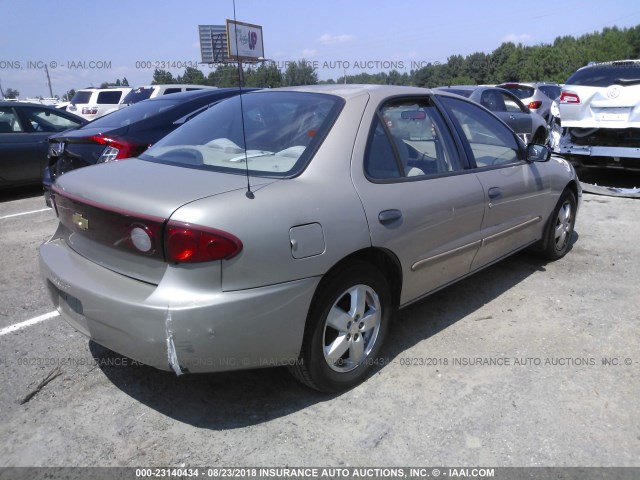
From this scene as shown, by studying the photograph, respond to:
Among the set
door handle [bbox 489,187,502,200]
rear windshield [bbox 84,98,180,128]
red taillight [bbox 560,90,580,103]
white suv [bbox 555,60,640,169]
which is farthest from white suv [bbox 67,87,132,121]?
door handle [bbox 489,187,502,200]

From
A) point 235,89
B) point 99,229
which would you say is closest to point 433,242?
point 99,229

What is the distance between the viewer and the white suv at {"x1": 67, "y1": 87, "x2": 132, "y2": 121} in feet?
55.7

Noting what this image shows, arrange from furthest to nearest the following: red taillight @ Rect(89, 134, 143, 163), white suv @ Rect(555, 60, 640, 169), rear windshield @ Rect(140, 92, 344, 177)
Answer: white suv @ Rect(555, 60, 640, 169) → red taillight @ Rect(89, 134, 143, 163) → rear windshield @ Rect(140, 92, 344, 177)

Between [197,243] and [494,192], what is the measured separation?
2.31 metres

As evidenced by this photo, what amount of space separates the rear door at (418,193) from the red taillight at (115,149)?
9.61ft

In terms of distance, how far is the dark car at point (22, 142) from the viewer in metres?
7.68

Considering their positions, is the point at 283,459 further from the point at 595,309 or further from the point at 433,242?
the point at 595,309

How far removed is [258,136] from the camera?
9.80 ft

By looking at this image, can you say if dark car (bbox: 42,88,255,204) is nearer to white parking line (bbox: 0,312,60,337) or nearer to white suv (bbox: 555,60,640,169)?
white parking line (bbox: 0,312,60,337)

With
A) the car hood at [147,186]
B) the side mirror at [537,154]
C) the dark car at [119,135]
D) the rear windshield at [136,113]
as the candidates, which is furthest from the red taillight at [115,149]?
the side mirror at [537,154]

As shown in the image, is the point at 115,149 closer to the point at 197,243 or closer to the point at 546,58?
the point at 197,243

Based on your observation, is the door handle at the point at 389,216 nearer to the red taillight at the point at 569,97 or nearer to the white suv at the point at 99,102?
the red taillight at the point at 569,97

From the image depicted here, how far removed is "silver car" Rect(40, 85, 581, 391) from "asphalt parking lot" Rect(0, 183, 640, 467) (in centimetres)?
30

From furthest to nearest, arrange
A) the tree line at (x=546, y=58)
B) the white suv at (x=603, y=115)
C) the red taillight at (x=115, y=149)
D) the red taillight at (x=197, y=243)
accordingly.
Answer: the tree line at (x=546, y=58) → the white suv at (x=603, y=115) → the red taillight at (x=115, y=149) → the red taillight at (x=197, y=243)
